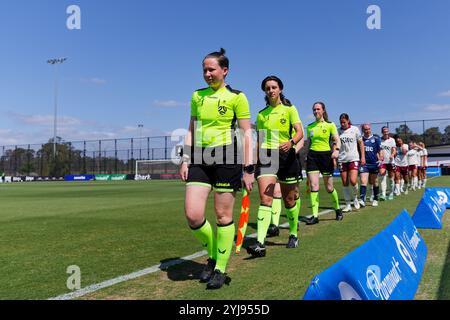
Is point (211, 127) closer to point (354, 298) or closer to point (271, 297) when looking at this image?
point (271, 297)

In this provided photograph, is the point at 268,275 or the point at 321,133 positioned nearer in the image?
the point at 268,275

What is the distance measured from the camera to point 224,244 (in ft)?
12.0

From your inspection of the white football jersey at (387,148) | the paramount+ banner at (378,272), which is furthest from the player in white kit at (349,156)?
the paramount+ banner at (378,272)

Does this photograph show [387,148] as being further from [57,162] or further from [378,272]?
[57,162]

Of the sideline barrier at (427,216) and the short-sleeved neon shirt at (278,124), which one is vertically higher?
the short-sleeved neon shirt at (278,124)

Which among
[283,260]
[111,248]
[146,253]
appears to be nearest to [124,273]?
[146,253]

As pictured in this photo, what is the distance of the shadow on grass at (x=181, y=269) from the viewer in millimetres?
3764

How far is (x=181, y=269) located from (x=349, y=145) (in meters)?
6.83

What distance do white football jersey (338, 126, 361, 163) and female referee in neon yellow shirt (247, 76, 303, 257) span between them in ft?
15.2

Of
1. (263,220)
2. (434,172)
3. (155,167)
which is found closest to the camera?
(263,220)

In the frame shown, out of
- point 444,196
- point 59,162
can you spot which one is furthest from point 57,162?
point 444,196

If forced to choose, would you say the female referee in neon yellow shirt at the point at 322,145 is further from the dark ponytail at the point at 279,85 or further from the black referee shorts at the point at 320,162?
the dark ponytail at the point at 279,85

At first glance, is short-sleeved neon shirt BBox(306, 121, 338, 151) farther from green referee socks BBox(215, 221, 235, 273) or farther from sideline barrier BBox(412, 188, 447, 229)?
green referee socks BBox(215, 221, 235, 273)
